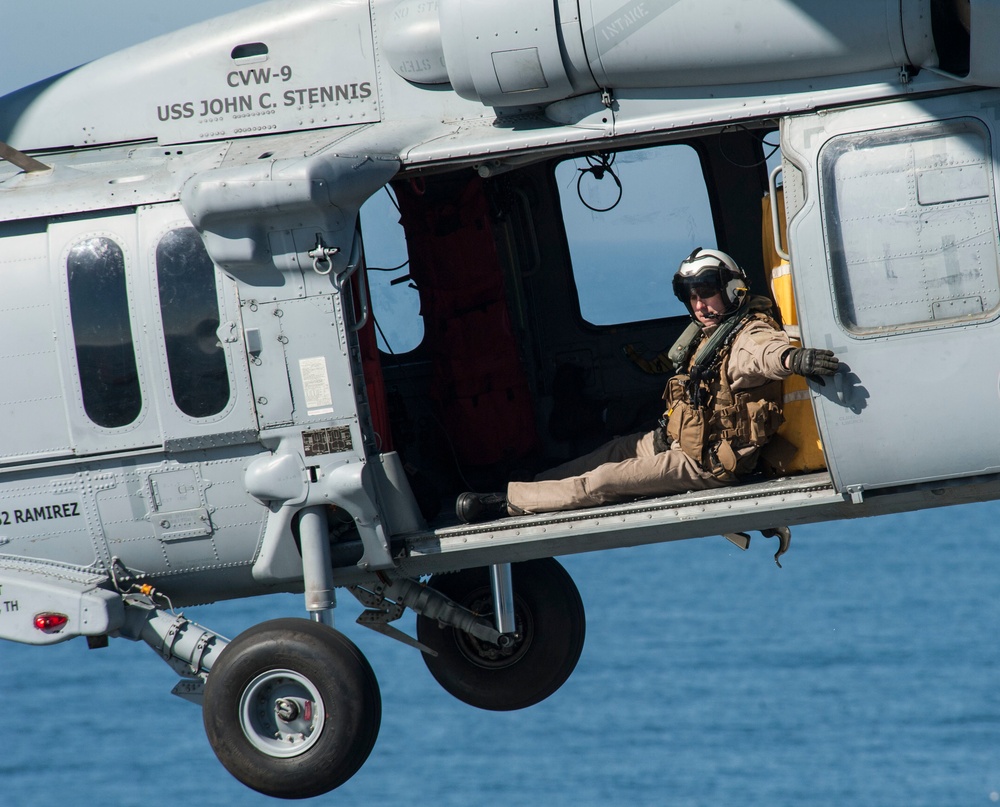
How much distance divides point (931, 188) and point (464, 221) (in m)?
2.63

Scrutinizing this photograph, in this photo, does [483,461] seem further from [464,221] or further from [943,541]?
[943,541]

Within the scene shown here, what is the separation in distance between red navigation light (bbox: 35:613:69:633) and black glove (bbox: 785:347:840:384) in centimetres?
360

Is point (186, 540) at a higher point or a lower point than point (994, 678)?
higher

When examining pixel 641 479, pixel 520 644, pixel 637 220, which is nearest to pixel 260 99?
pixel 637 220

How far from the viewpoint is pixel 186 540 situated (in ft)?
23.0

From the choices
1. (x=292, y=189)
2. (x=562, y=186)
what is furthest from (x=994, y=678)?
(x=292, y=189)

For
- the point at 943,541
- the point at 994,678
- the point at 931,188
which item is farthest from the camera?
the point at 943,541

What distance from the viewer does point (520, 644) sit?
8.79 m

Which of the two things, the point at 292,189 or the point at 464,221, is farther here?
the point at 464,221

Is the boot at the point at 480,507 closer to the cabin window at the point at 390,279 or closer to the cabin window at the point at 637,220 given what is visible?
the cabin window at the point at 390,279

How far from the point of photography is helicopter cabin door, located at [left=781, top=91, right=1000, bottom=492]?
6129 millimetres

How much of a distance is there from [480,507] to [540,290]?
1.71 m

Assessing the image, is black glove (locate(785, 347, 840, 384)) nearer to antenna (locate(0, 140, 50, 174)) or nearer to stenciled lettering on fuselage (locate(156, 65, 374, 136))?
stenciled lettering on fuselage (locate(156, 65, 374, 136))

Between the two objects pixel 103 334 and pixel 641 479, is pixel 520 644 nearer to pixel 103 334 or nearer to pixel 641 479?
pixel 641 479
